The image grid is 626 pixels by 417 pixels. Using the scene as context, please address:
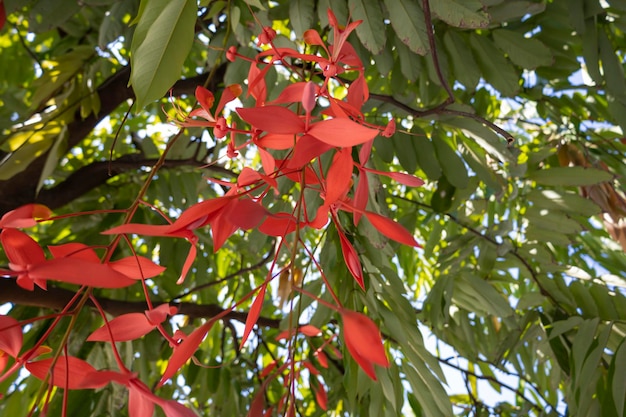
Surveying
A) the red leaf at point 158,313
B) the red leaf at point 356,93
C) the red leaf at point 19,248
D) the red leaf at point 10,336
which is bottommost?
the red leaf at point 10,336

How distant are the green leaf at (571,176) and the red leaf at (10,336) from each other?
27.4 inches

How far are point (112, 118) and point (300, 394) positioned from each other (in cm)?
82

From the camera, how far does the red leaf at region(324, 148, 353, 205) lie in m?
0.28

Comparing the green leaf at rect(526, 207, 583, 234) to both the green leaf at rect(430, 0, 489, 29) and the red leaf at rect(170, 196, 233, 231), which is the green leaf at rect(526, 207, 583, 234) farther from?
the red leaf at rect(170, 196, 233, 231)

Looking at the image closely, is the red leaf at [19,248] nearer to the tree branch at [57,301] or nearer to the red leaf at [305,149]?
the red leaf at [305,149]

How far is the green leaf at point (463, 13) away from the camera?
0.53m

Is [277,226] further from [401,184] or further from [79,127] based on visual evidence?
[79,127]

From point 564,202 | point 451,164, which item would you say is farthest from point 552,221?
point 451,164

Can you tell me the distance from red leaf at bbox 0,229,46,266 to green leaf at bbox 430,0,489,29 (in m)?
0.40

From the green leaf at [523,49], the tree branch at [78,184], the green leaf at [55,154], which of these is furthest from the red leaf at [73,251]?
the tree branch at [78,184]

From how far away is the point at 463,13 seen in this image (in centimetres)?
54

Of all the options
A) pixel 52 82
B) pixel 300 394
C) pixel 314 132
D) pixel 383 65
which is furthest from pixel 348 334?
pixel 300 394

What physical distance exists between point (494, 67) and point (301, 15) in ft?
0.84

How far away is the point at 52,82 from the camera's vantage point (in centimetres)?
94
